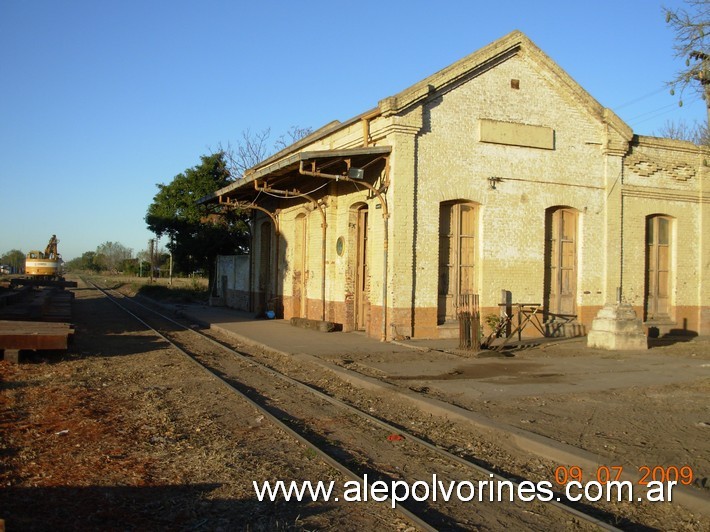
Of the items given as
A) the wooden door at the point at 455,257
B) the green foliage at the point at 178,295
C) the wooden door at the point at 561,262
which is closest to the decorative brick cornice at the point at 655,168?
the wooden door at the point at 561,262

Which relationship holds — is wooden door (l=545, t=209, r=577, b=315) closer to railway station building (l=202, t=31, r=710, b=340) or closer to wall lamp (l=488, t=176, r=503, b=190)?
railway station building (l=202, t=31, r=710, b=340)

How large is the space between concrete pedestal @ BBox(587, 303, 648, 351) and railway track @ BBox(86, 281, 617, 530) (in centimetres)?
789

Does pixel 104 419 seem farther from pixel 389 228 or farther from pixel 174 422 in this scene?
pixel 389 228

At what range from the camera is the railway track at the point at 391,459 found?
16.2 feet

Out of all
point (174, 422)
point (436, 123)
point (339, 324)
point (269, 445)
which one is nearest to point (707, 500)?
point (269, 445)

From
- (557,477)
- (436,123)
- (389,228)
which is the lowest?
(557,477)

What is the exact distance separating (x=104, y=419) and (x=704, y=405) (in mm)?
8023

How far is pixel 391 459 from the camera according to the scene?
6.42 metres

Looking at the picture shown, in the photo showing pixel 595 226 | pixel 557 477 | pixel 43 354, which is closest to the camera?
pixel 557 477

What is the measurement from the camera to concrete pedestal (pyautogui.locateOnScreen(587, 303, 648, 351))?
578 inches

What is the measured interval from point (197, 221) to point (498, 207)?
77.2 feet

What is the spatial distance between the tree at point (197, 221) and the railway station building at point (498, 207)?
47.2ft

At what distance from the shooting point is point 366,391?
33.0ft
